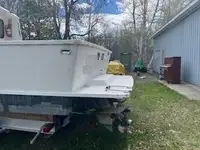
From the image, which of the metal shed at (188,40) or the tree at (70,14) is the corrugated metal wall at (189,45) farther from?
the tree at (70,14)

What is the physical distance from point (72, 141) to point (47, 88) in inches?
50.3

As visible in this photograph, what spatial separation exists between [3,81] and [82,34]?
1854cm

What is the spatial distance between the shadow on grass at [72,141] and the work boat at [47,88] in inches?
19.7

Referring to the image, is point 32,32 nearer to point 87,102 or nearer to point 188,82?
point 188,82

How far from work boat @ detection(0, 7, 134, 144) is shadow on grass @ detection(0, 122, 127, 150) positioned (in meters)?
0.50

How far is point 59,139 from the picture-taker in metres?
4.20

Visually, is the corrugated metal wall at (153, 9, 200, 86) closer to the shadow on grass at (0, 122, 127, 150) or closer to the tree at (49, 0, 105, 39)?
the tree at (49, 0, 105, 39)

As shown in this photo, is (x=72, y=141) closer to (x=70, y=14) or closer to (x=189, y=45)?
(x=189, y=45)

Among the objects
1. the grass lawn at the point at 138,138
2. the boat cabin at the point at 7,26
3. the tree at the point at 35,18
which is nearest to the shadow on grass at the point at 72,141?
the grass lawn at the point at 138,138

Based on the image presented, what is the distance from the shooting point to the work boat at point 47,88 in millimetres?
3098

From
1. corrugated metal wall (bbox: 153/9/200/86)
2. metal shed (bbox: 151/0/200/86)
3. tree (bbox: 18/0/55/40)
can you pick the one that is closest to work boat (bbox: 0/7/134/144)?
metal shed (bbox: 151/0/200/86)

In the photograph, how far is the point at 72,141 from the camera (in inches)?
162

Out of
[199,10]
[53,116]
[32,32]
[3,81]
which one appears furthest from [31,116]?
[32,32]

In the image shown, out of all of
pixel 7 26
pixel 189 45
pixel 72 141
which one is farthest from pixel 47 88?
pixel 189 45
